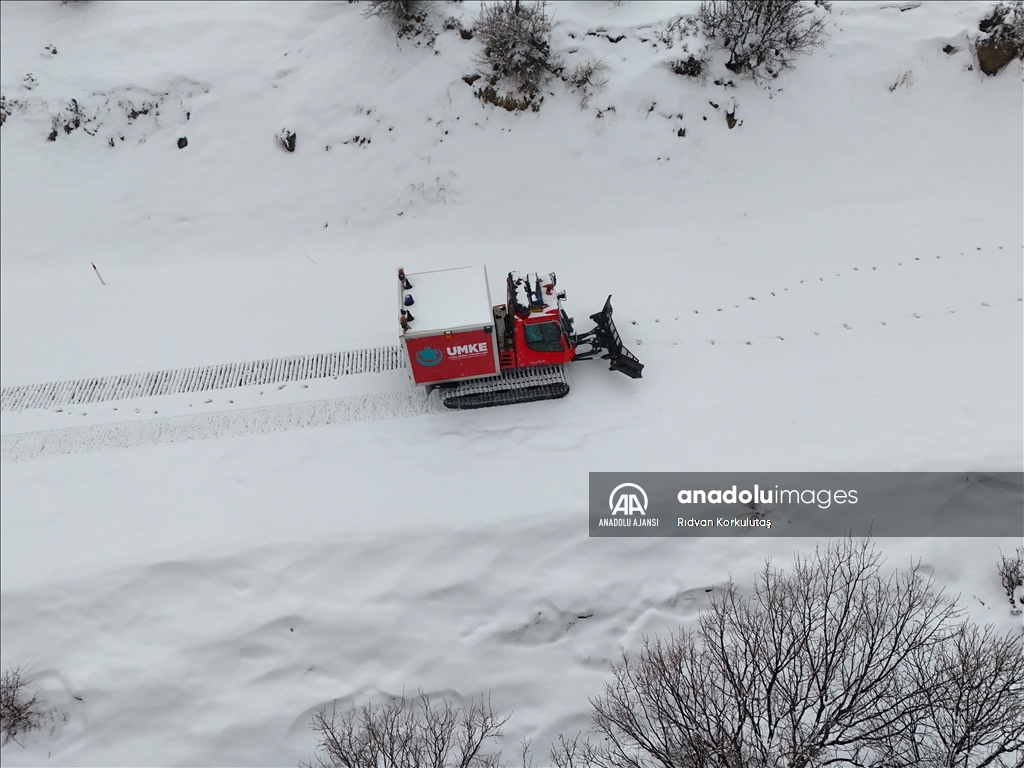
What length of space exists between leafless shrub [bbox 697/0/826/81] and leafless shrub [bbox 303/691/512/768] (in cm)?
1516

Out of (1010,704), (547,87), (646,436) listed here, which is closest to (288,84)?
(547,87)

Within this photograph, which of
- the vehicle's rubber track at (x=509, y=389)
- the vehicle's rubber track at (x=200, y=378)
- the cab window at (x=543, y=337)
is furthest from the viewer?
the vehicle's rubber track at (x=200, y=378)

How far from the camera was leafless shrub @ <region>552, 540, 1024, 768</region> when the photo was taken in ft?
25.1

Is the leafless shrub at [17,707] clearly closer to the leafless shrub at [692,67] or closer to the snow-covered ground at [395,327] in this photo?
the snow-covered ground at [395,327]

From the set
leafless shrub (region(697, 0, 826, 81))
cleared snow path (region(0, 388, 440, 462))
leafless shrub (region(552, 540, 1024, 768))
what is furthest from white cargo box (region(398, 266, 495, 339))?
leafless shrub (region(697, 0, 826, 81))

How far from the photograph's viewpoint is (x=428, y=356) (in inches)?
451

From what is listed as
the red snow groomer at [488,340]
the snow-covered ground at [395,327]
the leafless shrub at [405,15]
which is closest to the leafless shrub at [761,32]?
the snow-covered ground at [395,327]

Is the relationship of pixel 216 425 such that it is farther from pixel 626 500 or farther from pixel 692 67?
pixel 692 67

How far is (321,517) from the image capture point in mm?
11422

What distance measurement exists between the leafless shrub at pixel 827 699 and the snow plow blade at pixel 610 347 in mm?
4816

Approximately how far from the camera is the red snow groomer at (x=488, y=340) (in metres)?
11.2

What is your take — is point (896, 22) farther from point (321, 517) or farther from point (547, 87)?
point (321, 517)

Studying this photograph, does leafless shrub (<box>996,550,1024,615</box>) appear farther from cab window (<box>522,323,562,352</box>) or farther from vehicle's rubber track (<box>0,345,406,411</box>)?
vehicle's rubber track (<box>0,345,406,411</box>)

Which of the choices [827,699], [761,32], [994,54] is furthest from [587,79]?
[827,699]
